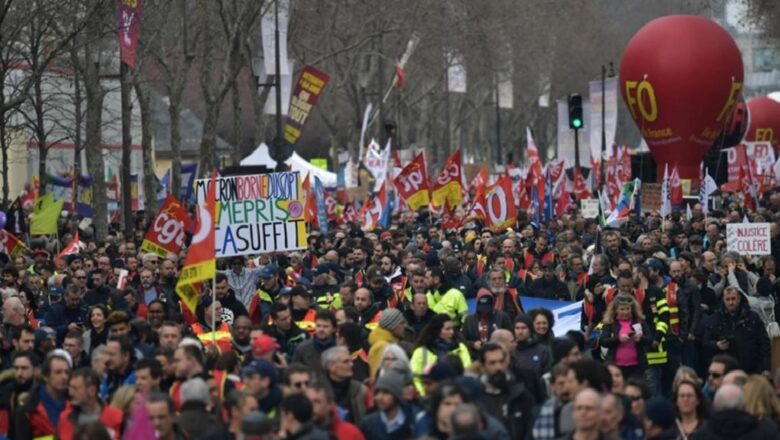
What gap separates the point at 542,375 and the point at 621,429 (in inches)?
112

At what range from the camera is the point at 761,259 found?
21359 millimetres

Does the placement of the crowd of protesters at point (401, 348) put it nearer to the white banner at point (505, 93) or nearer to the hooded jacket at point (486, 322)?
the hooded jacket at point (486, 322)

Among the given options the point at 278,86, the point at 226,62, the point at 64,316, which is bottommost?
the point at 64,316

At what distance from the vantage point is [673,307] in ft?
58.9

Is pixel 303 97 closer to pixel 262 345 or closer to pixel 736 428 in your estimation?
pixel 262 345

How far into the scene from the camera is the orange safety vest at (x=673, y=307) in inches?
699

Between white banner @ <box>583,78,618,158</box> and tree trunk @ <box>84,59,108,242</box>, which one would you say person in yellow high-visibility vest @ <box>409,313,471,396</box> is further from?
white banner @ <box>583,78,618,158</box>

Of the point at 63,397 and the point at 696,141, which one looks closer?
the point at 63,397

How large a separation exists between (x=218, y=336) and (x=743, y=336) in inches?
177

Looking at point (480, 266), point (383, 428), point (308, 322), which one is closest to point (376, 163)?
point (480, 266)

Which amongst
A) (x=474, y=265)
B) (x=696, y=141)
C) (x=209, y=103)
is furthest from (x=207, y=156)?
(x=474, y=265)

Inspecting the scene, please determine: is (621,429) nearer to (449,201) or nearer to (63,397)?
(63,397)

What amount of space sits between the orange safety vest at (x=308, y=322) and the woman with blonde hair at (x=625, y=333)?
2.27 m

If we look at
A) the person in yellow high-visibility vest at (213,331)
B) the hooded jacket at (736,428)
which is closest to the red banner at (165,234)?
the person in yellow high-visibility vest at (213,331)
